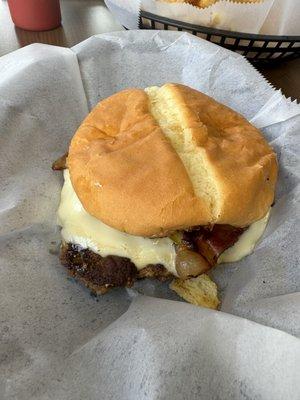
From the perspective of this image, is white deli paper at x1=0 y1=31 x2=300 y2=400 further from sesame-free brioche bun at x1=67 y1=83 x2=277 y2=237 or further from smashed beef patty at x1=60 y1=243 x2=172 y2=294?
sesame-free brioche bun at x1=67 y1=83 x2=277 y2=237

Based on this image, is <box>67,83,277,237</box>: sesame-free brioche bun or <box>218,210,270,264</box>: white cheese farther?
<box>218,210,270,264</box>: white cheese

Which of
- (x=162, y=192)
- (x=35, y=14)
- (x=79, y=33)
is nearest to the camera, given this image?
(x=162, y=192)

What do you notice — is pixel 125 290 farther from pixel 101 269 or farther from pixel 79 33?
pixel 79 33

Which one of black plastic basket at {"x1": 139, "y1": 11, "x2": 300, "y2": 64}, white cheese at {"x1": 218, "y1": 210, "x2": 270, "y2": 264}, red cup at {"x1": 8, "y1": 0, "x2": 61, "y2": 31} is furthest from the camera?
red cup at {"x1": 8, "y1": 0, "x2": 61, "y2": 31}

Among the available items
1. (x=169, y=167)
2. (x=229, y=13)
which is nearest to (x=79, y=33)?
(x=229, y=13)

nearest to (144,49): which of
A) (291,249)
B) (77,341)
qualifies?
(291,249)

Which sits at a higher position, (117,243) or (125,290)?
(117,243)

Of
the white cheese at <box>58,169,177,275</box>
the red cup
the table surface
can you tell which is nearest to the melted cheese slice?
the white cheese at <box>58,169,177,275</box>

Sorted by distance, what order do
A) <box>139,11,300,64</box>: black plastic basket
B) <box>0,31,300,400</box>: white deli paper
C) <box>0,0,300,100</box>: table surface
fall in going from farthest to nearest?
<box>0,0,300,100</box>: table surface, <box>139,11,300,64</box>: black plastic basket, <box>0,31,300,400</box>: white deli paper

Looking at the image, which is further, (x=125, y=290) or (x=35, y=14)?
(x=35, y=14)
